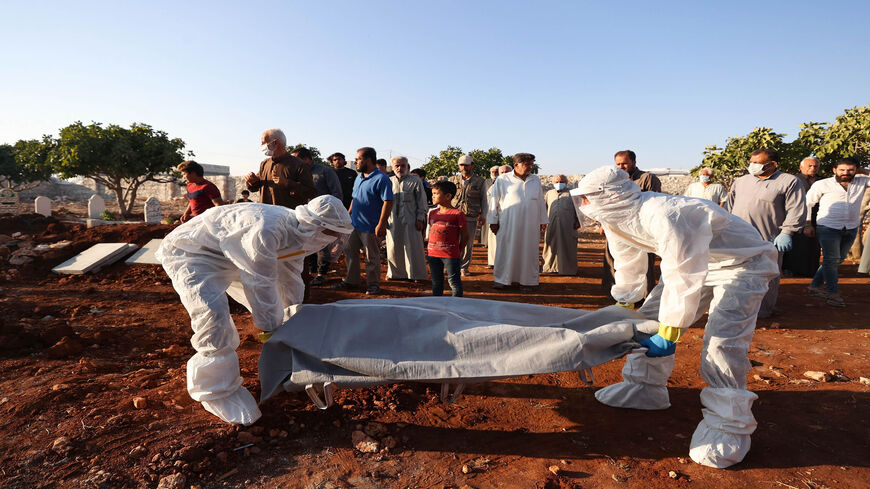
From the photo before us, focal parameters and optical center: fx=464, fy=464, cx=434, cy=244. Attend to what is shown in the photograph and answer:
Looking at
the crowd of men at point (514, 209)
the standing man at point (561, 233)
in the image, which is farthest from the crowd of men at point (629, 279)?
the standing man at point (561, 233)

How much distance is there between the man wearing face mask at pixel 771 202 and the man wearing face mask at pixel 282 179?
15.7 ft

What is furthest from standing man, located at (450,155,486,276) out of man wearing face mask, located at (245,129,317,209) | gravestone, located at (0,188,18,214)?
gravestone, located at (0,188,18,214)

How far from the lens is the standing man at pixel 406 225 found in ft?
22.6

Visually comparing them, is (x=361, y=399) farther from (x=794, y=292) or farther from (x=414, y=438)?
(x=794, y=292)

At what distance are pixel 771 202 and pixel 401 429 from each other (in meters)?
4.75

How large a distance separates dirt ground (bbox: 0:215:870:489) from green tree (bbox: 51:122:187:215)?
519 inches

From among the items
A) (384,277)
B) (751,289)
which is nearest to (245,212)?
(751,289)

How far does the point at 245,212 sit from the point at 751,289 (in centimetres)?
295

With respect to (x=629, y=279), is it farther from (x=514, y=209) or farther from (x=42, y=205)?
(x=42, y=205)

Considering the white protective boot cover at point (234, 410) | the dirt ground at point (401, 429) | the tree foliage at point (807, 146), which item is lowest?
the dirt ground at point (401, 429)

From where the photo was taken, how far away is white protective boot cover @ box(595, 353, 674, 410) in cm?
320

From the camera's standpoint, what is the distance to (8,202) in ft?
49.7

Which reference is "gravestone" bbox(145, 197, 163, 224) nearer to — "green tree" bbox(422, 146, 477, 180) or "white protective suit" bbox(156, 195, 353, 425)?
"green tree" bbox(422, 146, 477, 180)

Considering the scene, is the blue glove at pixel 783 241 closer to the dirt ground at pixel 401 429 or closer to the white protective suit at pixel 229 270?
the dirt ground at pixel 401 429
